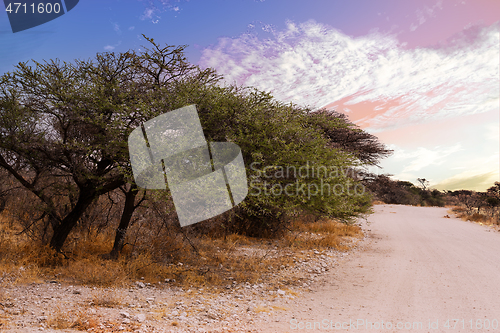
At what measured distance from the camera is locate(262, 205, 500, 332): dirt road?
4.89 metres

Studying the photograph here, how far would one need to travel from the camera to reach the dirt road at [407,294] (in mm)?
4887

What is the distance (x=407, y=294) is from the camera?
6.26 m

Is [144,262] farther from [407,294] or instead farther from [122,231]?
[407,294]

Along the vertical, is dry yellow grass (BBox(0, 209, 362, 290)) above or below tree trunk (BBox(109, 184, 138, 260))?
below

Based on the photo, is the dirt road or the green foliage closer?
the dirt road

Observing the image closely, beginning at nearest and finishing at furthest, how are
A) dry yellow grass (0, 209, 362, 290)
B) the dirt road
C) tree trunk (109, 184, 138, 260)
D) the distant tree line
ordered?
the dirt road < dry yellow grass (0, 209, 362, 290) < tree trunk (109, 184, 138, 260) < the distant tree line

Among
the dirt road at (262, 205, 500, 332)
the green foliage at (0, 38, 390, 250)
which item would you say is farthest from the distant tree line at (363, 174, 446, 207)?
the green foliage at (0, 38, 390, 250)

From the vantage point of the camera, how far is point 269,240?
11711 mm

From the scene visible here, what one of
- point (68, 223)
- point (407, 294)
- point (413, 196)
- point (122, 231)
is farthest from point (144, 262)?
point (413, 196)

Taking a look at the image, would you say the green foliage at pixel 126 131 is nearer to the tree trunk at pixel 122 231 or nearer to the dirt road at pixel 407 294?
the tree trunk at pixel 122 231

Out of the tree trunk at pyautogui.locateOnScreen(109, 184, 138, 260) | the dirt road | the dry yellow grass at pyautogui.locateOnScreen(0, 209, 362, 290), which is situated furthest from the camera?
the tree trunk at pyautogui.locateOnScreen(109, 184, 138, 260)

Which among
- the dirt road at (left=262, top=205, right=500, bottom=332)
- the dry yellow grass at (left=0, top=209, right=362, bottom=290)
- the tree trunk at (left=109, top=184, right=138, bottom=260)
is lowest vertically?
the dirt road at (left=262, top=205, right=500, bottom=332)

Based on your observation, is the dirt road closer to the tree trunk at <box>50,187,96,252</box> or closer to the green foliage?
the green foliage

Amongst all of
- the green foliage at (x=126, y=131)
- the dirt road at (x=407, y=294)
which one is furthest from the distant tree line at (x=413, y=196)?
the green foliage at (x=126, y=131)
